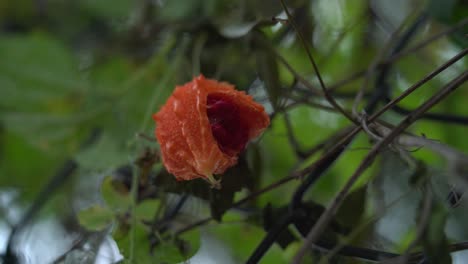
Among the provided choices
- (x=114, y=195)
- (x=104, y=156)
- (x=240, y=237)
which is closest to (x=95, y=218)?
(x=114, y=195)

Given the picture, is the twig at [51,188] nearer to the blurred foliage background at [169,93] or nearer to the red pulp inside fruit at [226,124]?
Result: the blurred foliage background at [169,93]

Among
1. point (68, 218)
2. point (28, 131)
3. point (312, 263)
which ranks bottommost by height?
point (68, 218)

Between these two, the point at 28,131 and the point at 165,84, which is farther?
the point at 28,131

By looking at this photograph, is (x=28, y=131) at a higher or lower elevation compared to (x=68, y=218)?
higher

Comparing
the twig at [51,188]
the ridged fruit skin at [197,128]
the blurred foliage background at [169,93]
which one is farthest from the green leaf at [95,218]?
the twig at [51,188]

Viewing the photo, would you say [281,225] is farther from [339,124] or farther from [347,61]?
[347,61]

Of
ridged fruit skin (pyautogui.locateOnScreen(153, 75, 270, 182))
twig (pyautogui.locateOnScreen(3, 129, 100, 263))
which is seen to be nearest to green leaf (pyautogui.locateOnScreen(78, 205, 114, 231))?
ridged fruit skin (pyautogui.locateOnScreen(153, 75, 270, 182))

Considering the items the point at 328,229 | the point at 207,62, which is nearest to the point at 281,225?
the point at 328,229
